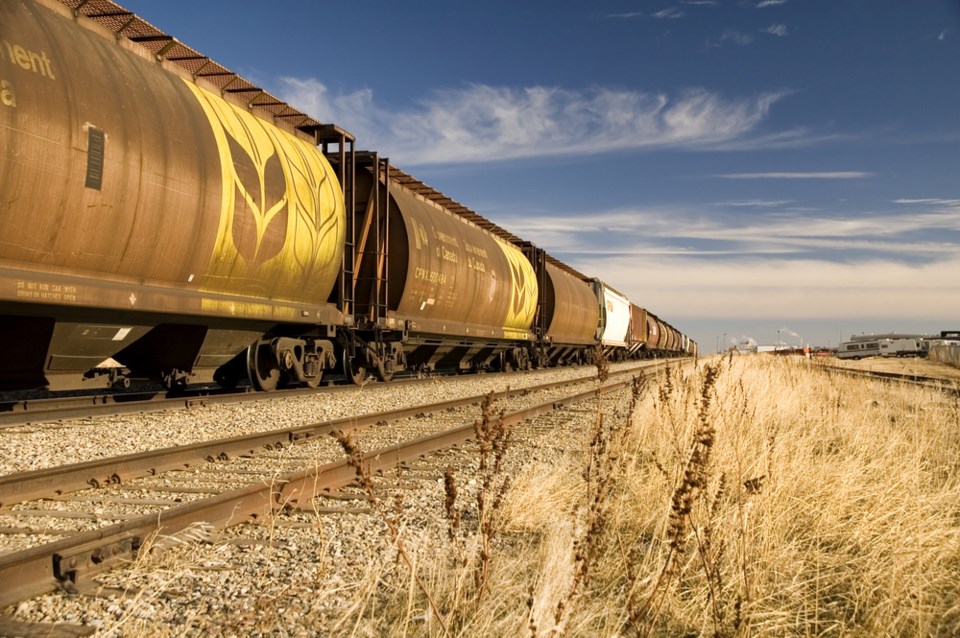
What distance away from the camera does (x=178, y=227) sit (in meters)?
7.82

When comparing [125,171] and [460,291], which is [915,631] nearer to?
[125,171]

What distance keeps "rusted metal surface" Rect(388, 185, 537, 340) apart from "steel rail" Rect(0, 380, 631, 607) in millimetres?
8409

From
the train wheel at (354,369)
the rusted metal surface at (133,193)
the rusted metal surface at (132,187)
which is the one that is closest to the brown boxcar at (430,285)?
the train wheel at (354,369)

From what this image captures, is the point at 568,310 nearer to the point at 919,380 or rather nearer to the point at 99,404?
the point at 919,380

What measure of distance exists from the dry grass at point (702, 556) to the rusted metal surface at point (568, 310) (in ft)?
59.0

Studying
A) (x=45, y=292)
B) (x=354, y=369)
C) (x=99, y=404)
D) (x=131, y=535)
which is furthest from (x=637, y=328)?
(x=131, y=535)

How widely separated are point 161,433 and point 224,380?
454 centimetres

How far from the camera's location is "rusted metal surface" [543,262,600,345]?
933 inches

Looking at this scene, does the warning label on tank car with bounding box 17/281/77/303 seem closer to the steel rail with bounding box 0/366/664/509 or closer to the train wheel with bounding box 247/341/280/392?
the steel rail with bounding box 0/366/664/509

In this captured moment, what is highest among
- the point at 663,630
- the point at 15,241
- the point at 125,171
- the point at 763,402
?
the point at 125,171

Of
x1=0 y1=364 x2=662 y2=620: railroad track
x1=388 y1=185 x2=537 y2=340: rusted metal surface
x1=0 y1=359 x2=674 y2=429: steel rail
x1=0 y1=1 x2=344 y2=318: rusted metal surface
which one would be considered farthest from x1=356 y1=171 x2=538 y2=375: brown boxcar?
x1=0 y1=364 x2=662 y2=620: railroad track

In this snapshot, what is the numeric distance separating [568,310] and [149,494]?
832 inches

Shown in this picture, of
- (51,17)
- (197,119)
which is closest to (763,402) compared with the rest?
(197,119)

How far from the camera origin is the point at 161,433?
23.7 feet
